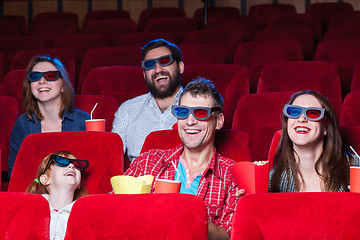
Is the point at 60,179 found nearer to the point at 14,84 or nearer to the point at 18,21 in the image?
the point at 14,84

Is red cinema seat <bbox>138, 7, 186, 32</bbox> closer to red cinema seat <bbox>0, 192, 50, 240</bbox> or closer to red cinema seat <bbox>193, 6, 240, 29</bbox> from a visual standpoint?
red cinema seat <bbox>193, 6, 240, 29</bbox>

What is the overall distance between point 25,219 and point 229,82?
3.45ft

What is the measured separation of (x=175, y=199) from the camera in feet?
2.69

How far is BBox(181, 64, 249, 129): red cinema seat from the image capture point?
175cm

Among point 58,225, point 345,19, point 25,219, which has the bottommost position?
point 58,225

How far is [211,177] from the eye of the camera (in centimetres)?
118

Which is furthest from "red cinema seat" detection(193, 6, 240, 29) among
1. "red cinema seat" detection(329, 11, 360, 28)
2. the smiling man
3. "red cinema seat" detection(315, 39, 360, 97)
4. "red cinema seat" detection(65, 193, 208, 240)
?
"red cinema seat" detection(65, 193, 208, 240)

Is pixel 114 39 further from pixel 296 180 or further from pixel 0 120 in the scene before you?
pixel 296 180

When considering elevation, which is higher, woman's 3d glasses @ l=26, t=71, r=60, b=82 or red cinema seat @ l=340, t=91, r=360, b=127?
woman's 3d glasses @ l=26, t=71, r=60, b=82

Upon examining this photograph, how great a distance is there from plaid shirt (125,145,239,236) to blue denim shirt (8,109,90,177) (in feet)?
1.26

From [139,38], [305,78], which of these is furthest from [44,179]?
[139,38]

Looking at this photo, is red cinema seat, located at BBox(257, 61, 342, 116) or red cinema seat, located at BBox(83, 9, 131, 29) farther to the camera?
red cinema seat, located at BBox(83, 9, 131, 29)

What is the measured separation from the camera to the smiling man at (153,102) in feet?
5.19

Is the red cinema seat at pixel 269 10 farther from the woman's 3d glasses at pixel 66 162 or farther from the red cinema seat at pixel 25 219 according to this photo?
the red cinema seat at pixel 25 219
